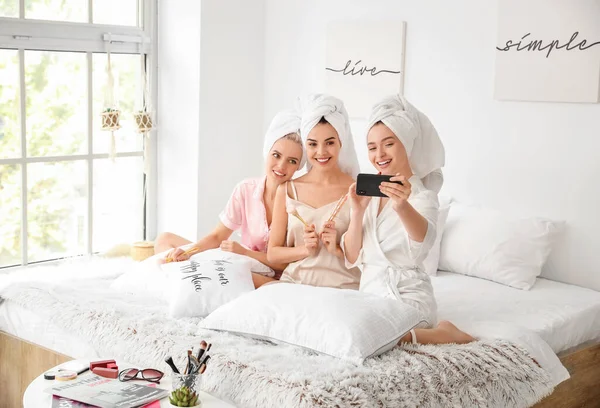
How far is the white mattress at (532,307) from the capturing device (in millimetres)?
2898

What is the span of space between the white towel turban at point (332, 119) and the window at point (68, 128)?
135 centimetres

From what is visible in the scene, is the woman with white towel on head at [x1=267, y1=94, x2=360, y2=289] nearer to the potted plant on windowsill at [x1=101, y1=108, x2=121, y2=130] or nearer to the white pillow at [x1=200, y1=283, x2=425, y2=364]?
the white pillow at [x1=200, y1=283, x2=425, y2=364]

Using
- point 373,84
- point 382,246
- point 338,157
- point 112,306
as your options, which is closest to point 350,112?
point 373,84

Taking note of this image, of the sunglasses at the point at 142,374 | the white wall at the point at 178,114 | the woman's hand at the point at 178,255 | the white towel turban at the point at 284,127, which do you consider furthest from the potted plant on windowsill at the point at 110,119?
the sunglasses at the point at 142,374

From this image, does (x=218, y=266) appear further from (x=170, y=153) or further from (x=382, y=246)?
(x=170, y=153)

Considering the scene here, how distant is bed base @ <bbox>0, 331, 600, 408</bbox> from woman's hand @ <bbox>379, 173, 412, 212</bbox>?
2.67 feet

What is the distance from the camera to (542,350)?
2688 mm

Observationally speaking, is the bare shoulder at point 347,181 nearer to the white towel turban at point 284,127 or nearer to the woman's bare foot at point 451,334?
the white towel turban at point 284,127

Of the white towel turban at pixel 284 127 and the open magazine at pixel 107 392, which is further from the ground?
the white towel turban at pixel 284 127

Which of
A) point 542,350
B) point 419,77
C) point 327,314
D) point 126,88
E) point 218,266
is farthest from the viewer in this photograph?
point 126,88

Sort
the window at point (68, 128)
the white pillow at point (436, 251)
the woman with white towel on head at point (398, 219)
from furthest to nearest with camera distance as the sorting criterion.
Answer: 1. the window at point (68, 128)
2. the white pillow at point (436, 251)
3. the woman with white towel on head at point (398, 219)

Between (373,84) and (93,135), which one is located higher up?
(373,84)

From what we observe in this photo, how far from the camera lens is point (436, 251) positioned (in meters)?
3.54

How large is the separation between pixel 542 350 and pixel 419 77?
1583 mm
